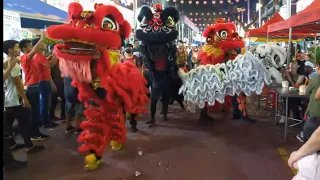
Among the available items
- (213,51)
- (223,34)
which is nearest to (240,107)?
(213,51)

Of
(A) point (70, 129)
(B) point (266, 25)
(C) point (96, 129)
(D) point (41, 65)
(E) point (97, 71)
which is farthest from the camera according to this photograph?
(B) point (266, 25)

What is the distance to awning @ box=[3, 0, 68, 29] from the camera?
5258mm

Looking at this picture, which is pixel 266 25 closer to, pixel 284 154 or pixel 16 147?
pixel 284 154

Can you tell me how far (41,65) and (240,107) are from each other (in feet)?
10.9

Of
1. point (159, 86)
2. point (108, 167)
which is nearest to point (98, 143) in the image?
point (108, 167)

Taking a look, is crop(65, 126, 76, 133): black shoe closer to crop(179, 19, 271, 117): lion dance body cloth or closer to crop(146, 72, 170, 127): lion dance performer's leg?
crop(146, 72, 170, 127): lion dance performer's leg

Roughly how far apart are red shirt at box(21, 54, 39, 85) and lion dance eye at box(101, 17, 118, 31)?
1.78 metres

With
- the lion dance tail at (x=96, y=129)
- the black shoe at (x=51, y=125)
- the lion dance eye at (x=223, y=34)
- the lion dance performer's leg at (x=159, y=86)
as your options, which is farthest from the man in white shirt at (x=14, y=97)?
the lion dance eye at (x=223, y=34)

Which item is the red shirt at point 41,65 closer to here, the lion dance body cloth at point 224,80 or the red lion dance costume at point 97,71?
the red lion dance costume at point 97,71

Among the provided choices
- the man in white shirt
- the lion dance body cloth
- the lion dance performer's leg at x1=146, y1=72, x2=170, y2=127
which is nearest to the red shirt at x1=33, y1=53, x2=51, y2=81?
the man in white shirt

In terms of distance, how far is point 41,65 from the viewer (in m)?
4.88

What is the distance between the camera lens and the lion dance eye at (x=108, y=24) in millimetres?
3312

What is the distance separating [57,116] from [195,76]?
2.95m

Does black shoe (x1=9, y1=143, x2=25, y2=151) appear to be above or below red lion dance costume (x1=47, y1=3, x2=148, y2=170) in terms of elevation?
below
